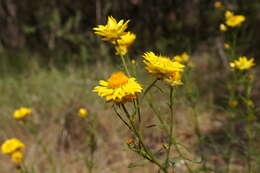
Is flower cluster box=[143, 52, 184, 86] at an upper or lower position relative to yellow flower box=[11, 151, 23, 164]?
lower

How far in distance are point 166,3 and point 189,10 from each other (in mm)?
541

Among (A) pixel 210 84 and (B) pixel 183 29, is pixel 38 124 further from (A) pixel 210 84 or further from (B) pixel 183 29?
(B) pixel 183 29

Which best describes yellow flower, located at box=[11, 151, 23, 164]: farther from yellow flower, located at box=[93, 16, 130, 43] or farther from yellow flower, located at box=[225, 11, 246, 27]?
yellow flower, located at box=[225, 11, 246, 27]

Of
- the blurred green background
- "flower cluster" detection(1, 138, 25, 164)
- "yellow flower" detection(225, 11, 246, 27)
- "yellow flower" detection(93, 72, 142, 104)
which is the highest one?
the blurred green background

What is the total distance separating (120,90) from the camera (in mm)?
909

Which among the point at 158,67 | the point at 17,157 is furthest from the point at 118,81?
the point at 17,157

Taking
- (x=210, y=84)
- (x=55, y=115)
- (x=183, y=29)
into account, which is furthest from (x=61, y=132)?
(x=183, y=29)

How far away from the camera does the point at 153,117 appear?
3006mm

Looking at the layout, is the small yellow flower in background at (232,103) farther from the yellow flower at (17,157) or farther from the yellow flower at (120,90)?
the yellow flower at (17,157)

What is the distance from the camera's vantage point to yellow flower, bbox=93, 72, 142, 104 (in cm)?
89

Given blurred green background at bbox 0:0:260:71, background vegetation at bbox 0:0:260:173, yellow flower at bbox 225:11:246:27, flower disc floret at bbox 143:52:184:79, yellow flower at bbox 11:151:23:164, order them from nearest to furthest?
flower disc floret at bbox 143:52:184:79, yellow flower at bbox 11:151:23:164, yellow flower at bbox 225:11:246:27, background vegetation at bbox 0:0:260:173, blurred green background at bbox 0:0:260:71

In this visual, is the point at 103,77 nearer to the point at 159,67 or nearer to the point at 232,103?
the point at 232,103

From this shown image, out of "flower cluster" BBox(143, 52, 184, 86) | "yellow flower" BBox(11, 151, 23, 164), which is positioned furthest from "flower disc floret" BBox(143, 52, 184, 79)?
"yellow flower" BBox(11, 151, 23, 164)

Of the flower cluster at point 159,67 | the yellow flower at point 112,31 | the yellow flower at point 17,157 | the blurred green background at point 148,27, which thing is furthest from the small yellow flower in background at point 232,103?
the blurred green background at point 148,27
